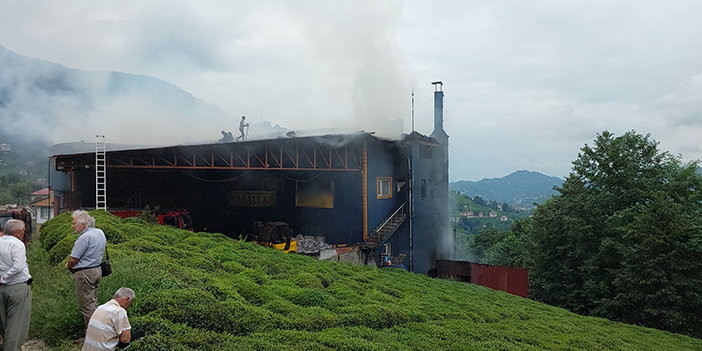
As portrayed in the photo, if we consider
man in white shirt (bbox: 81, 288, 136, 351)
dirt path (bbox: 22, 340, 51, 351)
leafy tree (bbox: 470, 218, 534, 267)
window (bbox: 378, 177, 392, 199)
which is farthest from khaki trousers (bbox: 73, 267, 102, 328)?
leafy tree (bbox: 470, 218, 534, 267)

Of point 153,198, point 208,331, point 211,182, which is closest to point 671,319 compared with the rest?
point 208,331

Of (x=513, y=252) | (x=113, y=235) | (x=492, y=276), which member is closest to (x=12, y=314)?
(x=113, y=235)

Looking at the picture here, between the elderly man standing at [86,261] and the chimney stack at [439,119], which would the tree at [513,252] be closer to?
the chimney stack at [439,119]

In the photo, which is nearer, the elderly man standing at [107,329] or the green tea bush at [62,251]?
the elderly man standing at [107,329]

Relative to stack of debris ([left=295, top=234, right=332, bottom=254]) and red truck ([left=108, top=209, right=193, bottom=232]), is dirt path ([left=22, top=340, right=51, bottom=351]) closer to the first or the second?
stack of debris ([left=295, top=234, right=332, bottom=254])

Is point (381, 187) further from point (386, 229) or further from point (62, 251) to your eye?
point (62, 251)

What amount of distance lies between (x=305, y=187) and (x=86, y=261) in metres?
18.0

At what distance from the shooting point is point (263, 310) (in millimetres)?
7184

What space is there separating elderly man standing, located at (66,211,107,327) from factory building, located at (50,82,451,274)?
48.3 feet

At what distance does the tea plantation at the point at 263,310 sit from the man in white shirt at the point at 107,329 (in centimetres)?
66

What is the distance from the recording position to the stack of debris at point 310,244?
20.9 metres

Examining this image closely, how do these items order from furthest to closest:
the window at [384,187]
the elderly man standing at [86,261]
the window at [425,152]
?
the window at [425,152] < the window at [384,187] < the elderly man standing at [86,261]

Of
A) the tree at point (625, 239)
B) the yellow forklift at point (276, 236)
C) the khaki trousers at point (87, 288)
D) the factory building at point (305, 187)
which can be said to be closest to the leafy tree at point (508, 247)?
the tree at point (625, 239)

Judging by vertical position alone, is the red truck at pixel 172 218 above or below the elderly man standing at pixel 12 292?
below
